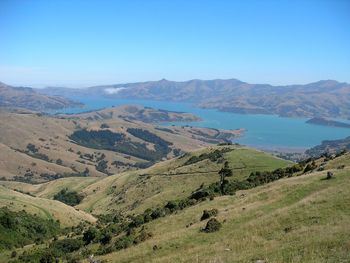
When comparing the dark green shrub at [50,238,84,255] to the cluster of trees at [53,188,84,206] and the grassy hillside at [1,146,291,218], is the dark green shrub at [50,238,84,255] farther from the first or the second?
the cluster of trees at [53,188,84,206]

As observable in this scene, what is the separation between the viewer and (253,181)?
7019 centimetres

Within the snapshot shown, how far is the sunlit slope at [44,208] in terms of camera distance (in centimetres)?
9350

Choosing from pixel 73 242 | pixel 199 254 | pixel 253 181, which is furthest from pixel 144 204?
pixel 199 254

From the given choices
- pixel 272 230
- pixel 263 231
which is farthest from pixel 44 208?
pixel 272 230

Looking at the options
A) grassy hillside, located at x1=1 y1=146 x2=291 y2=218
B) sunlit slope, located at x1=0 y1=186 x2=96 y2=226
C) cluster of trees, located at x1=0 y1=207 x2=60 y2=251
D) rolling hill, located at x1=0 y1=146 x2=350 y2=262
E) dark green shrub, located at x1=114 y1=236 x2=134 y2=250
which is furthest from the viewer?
grassy hillside, located at x1=1 y1=146 x2=291 y2=218

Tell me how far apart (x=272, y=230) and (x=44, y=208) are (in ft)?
256

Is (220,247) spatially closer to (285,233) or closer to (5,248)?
(285,233)

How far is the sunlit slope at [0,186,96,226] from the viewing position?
93500mm

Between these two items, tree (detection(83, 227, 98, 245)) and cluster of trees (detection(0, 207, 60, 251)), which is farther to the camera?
cluster of trees (detection(0, 207, 60, 251))

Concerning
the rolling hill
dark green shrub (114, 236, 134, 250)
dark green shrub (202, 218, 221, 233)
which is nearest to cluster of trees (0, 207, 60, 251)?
the rolling hill

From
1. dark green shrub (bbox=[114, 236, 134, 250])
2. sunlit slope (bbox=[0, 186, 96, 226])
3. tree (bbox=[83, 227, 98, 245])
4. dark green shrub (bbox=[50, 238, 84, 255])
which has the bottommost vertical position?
sunlit slope (bbox=[0, 186, 96, 226])

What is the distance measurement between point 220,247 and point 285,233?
15.8 feet

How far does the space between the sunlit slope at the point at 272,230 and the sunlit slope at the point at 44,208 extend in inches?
2108

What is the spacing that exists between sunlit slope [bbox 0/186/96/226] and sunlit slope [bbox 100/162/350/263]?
5355cm
